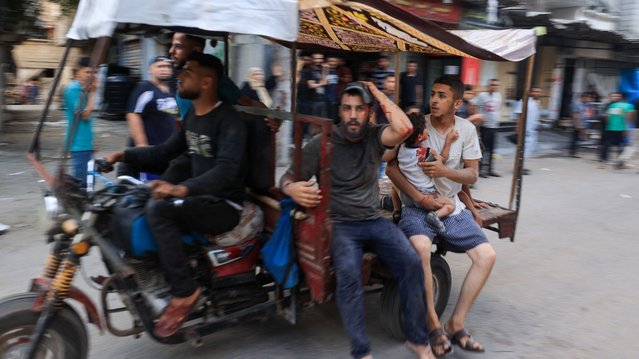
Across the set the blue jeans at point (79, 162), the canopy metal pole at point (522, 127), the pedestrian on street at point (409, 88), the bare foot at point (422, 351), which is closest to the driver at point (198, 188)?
the bare foot at point (422, 351)

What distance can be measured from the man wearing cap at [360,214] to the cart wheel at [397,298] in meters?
0.21

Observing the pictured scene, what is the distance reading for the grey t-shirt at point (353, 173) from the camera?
126 inches

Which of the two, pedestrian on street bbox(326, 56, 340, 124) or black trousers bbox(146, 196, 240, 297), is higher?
pedestrian on street bbox(326, 56, 340, 124)

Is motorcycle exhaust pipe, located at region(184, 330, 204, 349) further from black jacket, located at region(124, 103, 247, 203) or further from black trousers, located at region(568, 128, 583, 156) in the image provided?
black trousers, located at region(568, 128, 583, 156)

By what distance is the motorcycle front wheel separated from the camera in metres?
2.52

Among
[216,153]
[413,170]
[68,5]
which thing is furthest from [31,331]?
[68,5]

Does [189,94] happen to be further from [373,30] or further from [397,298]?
[397,298]

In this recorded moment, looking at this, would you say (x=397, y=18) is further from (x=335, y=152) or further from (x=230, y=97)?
(x=230, y=97)

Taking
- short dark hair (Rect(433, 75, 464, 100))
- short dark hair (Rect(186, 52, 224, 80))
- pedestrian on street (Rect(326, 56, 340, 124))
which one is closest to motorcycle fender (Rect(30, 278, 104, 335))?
short dark hair (Rect(186, 52, 224, 80))

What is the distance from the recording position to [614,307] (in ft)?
14.3

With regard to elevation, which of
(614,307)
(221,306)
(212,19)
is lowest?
(614,307)

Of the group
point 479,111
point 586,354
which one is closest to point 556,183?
point 479,111

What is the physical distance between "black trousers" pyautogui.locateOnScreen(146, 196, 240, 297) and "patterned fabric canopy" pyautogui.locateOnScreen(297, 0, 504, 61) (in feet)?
4.24

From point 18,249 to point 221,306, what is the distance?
2.96m
